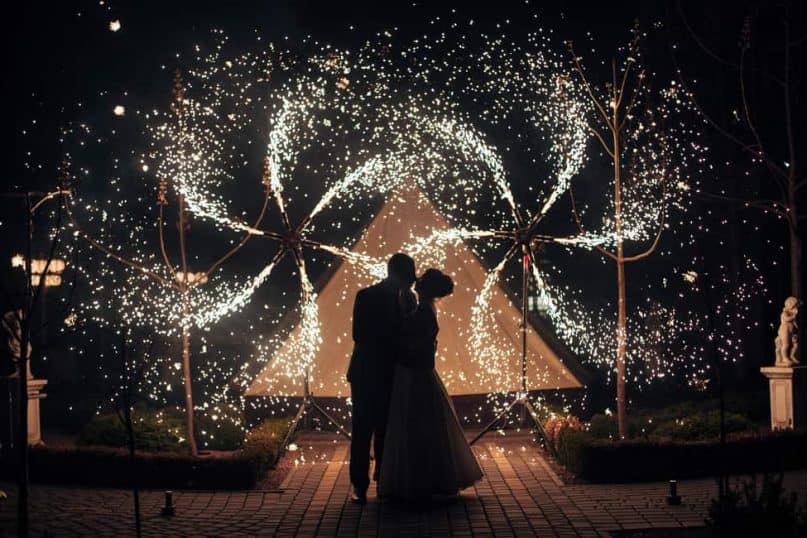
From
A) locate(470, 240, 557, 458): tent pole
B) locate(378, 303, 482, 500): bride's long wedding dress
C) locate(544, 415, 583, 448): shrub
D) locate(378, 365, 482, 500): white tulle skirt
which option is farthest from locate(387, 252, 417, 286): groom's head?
locate(544, 415, 583, 448): shrub

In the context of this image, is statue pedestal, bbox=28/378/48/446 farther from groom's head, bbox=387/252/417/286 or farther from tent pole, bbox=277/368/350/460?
groom's head, bbox=387/252/417/286

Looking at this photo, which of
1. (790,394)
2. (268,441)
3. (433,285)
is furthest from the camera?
(790,394)

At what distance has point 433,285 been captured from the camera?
380 inches

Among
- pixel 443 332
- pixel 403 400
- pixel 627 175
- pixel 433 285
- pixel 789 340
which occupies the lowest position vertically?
pixel 403 400

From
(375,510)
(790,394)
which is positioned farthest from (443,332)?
(375,510)

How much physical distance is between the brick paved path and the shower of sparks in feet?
7.31

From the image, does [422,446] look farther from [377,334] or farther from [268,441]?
[268,441]

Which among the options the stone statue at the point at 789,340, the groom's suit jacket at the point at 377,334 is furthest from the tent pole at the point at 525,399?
the stone statue at the point at 789,340

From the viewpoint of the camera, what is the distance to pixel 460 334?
47.2 ft

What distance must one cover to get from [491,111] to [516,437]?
7933mm

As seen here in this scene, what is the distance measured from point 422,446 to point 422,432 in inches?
4.3

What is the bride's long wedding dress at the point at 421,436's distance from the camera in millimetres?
9297

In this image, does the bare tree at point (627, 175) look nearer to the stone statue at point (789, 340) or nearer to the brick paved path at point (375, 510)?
the stone statue at point (789, 340)

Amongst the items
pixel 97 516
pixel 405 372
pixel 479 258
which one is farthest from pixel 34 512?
pixel 479 258
